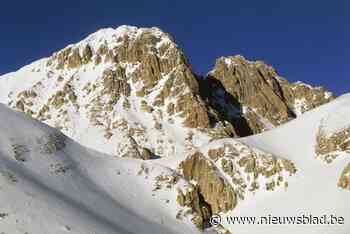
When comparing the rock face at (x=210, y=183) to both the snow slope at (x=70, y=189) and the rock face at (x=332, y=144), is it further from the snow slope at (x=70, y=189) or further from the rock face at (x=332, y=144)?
the rock face at (x=332, y=144)

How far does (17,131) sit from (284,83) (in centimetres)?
14878

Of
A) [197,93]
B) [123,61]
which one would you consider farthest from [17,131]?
[123,61]

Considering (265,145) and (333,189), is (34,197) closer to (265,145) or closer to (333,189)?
(333,189)

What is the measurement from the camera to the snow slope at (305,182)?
216 ft

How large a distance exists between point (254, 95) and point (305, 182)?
109m

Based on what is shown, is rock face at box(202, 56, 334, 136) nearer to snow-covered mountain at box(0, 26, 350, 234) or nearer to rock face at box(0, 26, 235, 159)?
snow-covered mountain at box(0, 26, 350, 234)

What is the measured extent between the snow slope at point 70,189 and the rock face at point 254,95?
93.9 meters

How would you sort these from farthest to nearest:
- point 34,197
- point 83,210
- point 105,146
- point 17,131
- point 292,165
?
point 105,146
point 292,165
point 17,131
point 83,210
point 34,197

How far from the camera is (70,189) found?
54.5m

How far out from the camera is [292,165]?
254 ft

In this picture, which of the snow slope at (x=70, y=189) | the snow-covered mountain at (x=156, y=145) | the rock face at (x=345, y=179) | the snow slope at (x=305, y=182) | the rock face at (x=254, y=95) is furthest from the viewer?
the rock face at (x=254, y=95)

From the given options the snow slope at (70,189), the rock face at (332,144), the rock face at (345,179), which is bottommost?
the snow slope at (70,189)

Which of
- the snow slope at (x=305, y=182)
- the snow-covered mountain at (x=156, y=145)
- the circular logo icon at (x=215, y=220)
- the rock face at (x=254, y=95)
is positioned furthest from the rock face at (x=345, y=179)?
the rock face at (x=254, y=95)

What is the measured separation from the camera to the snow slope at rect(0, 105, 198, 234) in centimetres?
3975
